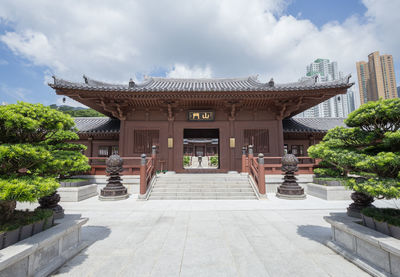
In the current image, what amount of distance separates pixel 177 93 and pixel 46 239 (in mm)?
8148

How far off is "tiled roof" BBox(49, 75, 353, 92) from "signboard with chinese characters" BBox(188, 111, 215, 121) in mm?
1397

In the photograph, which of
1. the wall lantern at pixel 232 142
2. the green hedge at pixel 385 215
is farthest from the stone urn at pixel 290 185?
the green hedge at pixel 385 215

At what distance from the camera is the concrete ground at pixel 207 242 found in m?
2.77

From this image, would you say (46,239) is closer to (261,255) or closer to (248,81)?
(261,255)

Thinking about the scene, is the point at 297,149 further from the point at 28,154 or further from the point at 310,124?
the point at 28,154

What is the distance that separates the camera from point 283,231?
423 cm

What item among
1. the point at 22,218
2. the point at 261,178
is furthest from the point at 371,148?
the point at 22,218

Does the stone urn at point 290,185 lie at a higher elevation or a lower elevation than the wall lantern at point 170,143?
lower

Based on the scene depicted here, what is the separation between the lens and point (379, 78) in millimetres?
65312

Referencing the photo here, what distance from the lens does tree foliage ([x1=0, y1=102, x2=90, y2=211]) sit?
256 cm

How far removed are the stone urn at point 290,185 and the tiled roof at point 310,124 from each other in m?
5.29

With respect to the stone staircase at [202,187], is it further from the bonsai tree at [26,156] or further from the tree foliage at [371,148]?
the bonsai tree at [26,156]

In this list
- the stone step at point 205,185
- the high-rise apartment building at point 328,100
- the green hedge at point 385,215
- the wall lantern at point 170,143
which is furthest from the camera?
the high-rise apartment building at point 328,100

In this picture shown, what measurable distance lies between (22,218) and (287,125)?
1387 cm
